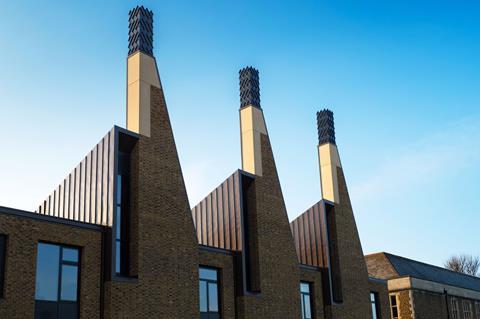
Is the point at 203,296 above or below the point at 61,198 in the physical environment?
below

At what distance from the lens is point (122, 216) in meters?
22.9

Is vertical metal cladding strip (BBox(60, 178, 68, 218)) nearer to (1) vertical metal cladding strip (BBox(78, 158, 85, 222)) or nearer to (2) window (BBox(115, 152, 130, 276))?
(1) vertical metal cladding strip (BBox(78, 158, 85, 222))

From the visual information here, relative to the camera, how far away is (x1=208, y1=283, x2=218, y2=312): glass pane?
25.8 m

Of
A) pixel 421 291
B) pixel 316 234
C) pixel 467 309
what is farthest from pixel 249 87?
pixel 467 309

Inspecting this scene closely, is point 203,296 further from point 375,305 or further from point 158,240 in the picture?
point 375,305

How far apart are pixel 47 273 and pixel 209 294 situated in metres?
8.24

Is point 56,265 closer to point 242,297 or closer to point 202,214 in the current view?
point 242,297

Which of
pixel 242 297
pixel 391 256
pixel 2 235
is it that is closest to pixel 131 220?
pixel 2 235

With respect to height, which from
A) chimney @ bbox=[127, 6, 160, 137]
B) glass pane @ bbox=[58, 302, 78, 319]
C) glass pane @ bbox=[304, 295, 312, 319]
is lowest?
Result: glass pane @ bbox=[58, 302, 78, 319]

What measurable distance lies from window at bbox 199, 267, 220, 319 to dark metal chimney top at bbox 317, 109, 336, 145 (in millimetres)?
14690

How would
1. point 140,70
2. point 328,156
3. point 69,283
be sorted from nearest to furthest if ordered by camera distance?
1. point 69,283
2. point 140,70
3. point 328,156

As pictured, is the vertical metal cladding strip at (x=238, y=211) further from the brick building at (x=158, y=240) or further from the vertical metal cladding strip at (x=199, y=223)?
the vertical metal cladding strip at (x=199, y=223)

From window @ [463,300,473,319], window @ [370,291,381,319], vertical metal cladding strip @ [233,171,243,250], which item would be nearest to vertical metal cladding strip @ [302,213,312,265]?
window @ [370,291,381,319]

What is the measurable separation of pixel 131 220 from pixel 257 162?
9.48m
